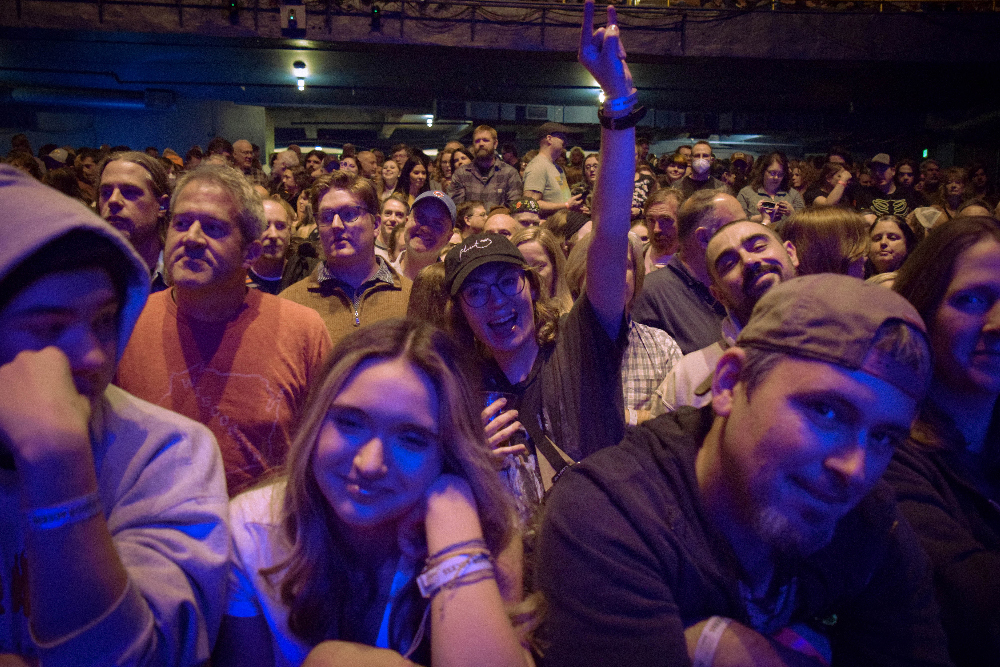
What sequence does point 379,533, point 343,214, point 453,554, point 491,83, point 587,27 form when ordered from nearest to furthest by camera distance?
1. point 453,554
2. point 379,533
3. point 587,27
4. point 343,214
5. point 491,83

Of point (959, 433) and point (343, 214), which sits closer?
point (959, 433)

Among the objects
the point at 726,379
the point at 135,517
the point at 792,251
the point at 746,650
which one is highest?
the point at 792,251

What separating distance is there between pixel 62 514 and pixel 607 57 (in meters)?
1.76

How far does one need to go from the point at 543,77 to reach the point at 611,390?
14.4m

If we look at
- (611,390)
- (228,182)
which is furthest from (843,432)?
(228,182)

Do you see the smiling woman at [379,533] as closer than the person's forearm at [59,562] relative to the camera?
No

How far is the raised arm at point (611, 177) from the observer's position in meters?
1.89

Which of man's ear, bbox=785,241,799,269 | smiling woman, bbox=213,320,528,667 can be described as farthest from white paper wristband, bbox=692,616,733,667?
man's ear, bbox=785,241,799,269

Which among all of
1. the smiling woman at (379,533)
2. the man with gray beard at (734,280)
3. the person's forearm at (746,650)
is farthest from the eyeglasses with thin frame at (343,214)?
the person's forearm at (746,650)

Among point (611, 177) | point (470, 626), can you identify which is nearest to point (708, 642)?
point (470, 626)

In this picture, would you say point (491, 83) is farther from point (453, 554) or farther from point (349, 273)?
point (453, 554)

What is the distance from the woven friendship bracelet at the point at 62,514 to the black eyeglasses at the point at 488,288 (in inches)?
57.5

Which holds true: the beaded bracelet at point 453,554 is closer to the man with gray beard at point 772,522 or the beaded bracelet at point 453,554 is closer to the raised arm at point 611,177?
the man with gray beard at point 772,522

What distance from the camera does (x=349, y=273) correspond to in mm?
3229
